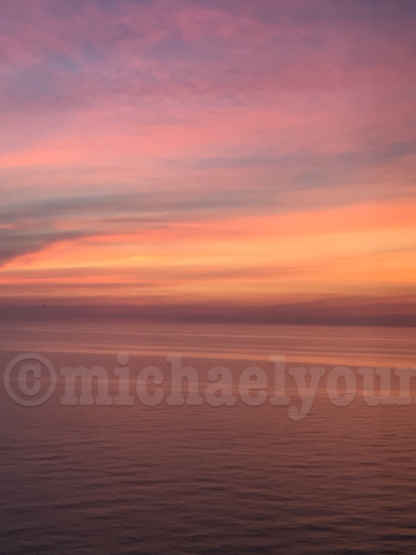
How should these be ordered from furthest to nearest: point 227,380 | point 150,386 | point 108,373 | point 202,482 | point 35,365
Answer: point 35,365
point 108,373
point 227,380
point 150,386
point 202,482

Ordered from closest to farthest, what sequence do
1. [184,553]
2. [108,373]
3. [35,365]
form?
[184,553]
[108,373]
[35,365]

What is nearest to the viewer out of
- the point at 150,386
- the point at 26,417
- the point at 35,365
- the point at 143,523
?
the point at 143,523

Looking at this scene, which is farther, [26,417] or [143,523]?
[26,417]

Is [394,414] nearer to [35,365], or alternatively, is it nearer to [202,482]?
[202,482]

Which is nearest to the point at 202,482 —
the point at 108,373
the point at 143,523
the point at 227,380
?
the point at 143,523

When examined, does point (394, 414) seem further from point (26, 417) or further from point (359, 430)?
point (26, 417)

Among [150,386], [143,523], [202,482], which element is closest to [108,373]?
[150,386]
